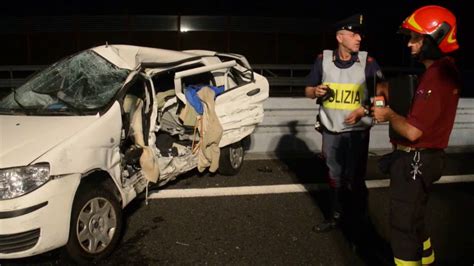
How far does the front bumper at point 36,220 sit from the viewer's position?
3.21 metres

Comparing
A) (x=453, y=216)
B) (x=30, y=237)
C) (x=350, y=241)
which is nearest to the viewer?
(x=30, y=237)

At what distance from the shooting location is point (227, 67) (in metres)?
5.90

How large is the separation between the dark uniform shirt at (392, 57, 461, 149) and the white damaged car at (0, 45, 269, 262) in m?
2.31

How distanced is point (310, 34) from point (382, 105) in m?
14.1

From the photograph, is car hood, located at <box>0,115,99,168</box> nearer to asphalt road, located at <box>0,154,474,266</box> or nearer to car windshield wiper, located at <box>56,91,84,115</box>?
car windshield wiper, located at <box>56,91,84,115</box>

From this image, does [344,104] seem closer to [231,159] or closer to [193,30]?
[231,159]

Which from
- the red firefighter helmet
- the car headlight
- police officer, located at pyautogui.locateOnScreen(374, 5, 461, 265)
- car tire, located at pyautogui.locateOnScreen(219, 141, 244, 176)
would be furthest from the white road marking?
the red firefighter helmet

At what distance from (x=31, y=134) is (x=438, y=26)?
2.82 metres

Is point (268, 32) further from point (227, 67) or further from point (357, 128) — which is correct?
point (357, 128)

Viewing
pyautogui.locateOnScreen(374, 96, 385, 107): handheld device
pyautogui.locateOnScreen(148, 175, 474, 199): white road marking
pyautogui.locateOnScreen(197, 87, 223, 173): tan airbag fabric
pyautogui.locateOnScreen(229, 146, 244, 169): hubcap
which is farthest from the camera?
pyautogui.locateOnScreen(229, 146, 244, 169): hubcap

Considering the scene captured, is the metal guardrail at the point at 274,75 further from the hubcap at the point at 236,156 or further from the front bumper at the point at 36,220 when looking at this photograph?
the front bumper at the point at 36,220

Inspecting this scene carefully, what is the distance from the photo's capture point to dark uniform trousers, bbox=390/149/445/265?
9.72 ft

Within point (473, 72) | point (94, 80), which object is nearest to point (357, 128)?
point (94, 80)

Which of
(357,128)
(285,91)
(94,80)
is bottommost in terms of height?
(285,91)
